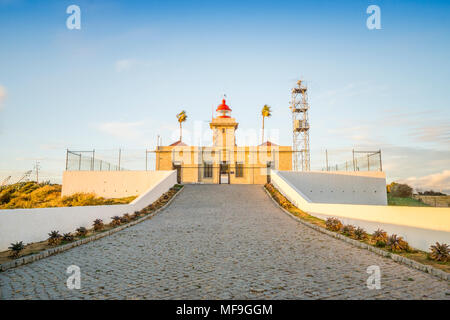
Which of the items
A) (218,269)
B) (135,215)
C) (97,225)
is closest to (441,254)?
(218,269)

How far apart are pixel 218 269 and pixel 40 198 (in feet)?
77.5

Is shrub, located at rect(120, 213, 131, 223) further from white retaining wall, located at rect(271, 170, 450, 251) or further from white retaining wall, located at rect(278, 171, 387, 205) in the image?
white retaining wall, located at rect(278, 171, 387, 205)

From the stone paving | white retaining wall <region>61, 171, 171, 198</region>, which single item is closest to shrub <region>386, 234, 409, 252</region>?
the stone paving

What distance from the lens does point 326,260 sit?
23.1 feet

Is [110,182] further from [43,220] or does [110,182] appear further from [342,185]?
[342,185]

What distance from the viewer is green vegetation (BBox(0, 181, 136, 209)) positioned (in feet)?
63.1

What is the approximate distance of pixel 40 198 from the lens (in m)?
24.3

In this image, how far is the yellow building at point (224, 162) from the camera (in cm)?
3020

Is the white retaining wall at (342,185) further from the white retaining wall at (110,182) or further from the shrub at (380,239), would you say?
the shrub at (380,239)

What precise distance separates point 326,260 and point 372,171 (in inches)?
818

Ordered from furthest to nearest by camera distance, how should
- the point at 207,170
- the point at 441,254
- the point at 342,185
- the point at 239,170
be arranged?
the point at 239,170
the point at 207,170
the point at 342,185
the point at 441,254

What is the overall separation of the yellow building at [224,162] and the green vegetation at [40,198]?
8055mm
